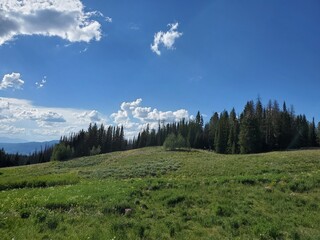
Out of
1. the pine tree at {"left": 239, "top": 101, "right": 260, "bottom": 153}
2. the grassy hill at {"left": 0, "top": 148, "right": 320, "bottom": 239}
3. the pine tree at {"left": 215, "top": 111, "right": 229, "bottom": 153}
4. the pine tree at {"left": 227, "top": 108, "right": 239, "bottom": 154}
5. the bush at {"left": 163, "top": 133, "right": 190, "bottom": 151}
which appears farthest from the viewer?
the bush at {"left": 163, "top": 133, "right": 190, "bottom": 151}

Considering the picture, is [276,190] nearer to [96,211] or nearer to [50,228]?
[96,211]

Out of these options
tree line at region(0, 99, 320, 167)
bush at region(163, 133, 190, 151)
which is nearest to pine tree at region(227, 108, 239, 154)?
tree line at region(0, 99, 320, 167)

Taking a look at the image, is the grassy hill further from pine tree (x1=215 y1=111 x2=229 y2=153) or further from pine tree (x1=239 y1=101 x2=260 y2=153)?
pine tree (x1=215 y1=111 x2=229 y2=153)

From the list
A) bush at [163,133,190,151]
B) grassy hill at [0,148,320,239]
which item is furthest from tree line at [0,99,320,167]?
grassy hill at [0,148,320,239]

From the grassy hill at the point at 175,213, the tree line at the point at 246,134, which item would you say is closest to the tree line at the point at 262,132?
the tree line at the point at 246,134

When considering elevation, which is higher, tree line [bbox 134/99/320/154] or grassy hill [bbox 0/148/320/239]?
tree line [bbox 134/99/320/154]

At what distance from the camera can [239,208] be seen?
13078mm

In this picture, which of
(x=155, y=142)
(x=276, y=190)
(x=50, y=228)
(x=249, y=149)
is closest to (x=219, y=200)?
(x=276, y=190)

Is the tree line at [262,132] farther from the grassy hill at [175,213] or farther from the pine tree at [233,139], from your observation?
the grassy hill at [175,213]

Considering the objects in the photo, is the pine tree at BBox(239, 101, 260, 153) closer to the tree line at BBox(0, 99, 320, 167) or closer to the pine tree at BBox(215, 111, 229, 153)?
the tree line at BBox(0, 99, 320, 167)

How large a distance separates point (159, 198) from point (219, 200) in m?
3.24

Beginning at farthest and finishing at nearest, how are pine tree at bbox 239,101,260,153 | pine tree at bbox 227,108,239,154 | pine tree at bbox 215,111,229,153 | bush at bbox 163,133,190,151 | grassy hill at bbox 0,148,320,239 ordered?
bush at bbox 163,133,190,151
pine tree at bbox 215,111,229,153
pine tree at bbox 227,108,239,154
pine tree at bbox 239,101,260,153
grassy hill at bbox 0,148,320,239

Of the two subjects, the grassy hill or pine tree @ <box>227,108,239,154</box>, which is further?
pine tree @ <box>227,108,239,154</box>

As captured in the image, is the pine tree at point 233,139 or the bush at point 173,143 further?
the bush at point 173,143
